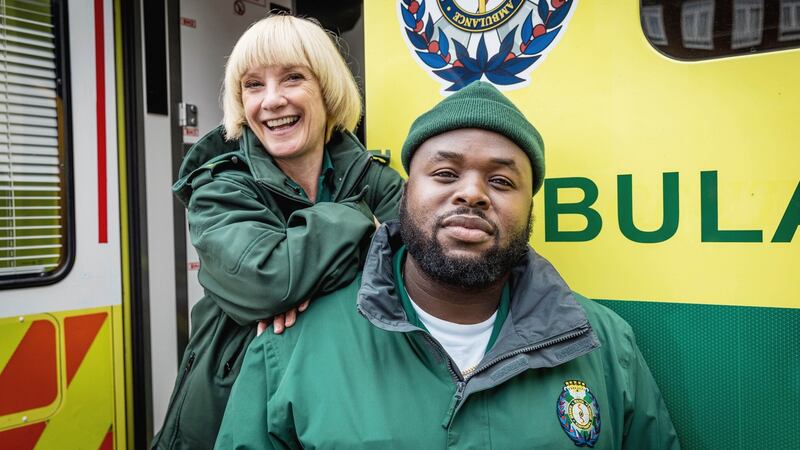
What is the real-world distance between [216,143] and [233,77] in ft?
0.70

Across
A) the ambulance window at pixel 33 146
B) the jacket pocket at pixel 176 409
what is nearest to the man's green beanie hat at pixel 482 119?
the jacket pocket at pixel 176 409

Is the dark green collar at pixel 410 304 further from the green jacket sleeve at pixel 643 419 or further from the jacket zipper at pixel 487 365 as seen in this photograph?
the green jacket sleeve at pixel 643 419

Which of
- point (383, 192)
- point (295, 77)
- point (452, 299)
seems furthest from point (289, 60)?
point (452, 299)

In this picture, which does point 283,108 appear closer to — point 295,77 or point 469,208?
point 295,77

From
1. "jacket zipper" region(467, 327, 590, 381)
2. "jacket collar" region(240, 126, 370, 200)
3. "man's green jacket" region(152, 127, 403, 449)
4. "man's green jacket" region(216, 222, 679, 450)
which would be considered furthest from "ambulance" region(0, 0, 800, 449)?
"man's green jacket" region(152, 127, 403, 449)

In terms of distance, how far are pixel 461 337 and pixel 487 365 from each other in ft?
0.54

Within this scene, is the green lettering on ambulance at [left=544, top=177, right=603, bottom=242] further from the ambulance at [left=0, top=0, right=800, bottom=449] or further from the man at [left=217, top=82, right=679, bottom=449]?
the man at [left=217, top=82, right=679, bottom=449]

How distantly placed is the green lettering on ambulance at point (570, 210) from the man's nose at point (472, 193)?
0.35 m

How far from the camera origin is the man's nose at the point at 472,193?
1345 millimetres

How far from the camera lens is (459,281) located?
4.43 feet

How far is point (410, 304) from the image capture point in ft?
4.71

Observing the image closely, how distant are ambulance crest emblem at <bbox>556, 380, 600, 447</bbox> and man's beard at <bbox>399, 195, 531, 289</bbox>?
0.30m

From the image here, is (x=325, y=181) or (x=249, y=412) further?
(x=325, y=181)

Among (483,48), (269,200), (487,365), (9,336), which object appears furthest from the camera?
(9,336)
